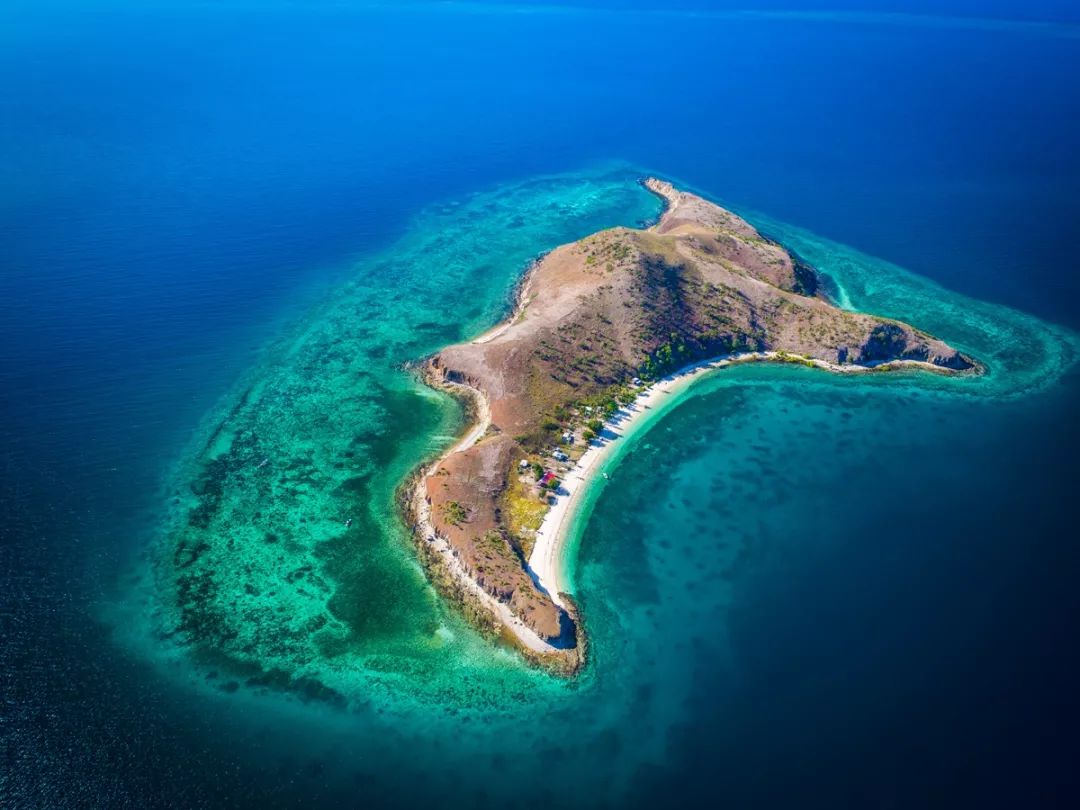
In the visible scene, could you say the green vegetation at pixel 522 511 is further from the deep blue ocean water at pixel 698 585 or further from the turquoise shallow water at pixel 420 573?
the deep blue ocean water at pixel 698 585

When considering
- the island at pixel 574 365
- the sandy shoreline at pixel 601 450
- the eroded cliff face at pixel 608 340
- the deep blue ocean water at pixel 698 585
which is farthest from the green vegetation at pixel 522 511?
the deep blue ocean water at pixel 698 585

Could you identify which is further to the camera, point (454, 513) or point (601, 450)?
point (601, 450)

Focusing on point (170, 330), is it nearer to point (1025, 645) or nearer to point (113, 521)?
point (113, 521)

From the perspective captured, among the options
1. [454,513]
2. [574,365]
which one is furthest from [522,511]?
[574,365]

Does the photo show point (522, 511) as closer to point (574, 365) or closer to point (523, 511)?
point (523, 511)

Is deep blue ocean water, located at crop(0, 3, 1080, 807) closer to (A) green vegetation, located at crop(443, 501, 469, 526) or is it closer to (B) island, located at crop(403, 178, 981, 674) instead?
(B) island, located at crop(403, 178, 981, 674)

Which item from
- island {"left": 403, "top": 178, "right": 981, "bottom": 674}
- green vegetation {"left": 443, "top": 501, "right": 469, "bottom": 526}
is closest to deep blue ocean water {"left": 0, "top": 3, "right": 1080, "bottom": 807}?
island {"left": 403, "top": 178, "right": 981, "bottom": 674}
